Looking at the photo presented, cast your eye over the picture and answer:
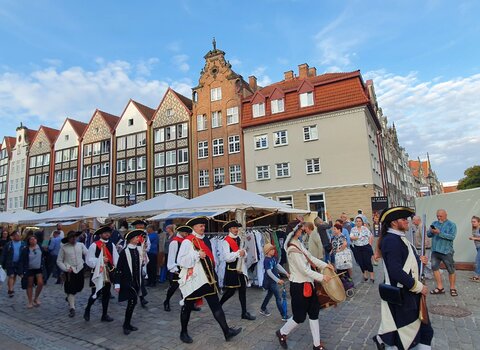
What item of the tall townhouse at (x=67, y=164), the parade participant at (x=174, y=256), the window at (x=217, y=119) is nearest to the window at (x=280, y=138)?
the window at (x=217, y=119)

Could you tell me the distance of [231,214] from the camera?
44.1 feet

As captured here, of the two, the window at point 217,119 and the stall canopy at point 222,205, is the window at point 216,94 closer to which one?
the window at point 217,119

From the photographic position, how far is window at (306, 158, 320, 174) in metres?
29.1

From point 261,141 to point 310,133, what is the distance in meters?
4.81

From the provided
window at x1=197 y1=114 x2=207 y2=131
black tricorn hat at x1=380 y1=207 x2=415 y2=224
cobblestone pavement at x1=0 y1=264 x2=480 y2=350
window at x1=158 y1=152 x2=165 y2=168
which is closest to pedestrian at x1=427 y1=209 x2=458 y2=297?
cobblestone pavement at x1=0 y1=264 x2=480 y2=350

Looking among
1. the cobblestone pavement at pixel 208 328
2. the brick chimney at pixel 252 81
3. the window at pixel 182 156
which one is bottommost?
the cobblestone pavement at pixel 208 328

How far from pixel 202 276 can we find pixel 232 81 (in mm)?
30618

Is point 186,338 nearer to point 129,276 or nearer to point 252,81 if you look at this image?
point 129,276

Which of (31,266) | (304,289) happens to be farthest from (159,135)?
(304,289)

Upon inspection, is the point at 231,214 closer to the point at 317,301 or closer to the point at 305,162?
the point at 317,301

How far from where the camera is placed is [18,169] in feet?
A: 172

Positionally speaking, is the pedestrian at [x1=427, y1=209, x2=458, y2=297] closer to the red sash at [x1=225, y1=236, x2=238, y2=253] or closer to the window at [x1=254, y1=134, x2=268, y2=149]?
the red sash at [x1=225, y1=236, x2=238, y2=253]

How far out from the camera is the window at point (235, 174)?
3241 centimetres

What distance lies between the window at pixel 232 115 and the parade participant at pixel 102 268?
26.9 metres
